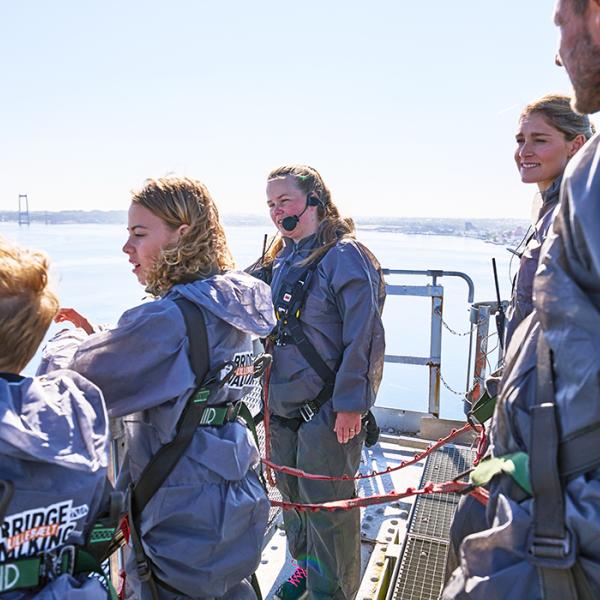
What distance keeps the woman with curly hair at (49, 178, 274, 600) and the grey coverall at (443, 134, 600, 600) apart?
0.86 meters

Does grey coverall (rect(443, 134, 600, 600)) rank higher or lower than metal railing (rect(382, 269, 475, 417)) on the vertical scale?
higher

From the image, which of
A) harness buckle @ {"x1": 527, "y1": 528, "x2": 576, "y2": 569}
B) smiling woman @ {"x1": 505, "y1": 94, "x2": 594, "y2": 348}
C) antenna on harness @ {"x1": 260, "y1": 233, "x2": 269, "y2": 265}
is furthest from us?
antenna on harness @ {"x1": 260, "y1": 233, "x2": 269, "y2": 265}

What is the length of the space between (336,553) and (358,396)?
766mm

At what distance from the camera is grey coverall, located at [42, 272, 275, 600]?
1.65 m

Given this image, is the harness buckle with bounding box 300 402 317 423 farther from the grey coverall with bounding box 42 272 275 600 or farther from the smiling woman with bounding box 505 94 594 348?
the smiling woman with bounding box 505 94 594 348

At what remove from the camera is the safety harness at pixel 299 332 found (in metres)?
2.91

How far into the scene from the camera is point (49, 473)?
1233 millimetres

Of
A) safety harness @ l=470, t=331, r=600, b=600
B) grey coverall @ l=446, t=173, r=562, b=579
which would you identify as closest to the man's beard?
safety harness @ l=470, t=331, r=600, b=600

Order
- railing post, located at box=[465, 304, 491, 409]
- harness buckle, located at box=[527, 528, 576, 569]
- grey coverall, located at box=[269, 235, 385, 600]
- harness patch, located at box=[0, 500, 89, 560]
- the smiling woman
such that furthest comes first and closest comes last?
railing post, located at box=[465, 304, 491, 409], grey coverall, located at box=[269, 235, 385, 600], the smiling woman, harness patch, located at box=[0, 500, 89, 560], harness buckle, located at box=[527, 528, 576, 569]

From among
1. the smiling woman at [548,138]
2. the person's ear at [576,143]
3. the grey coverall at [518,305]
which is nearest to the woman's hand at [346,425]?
the grey coverall at [518,305]

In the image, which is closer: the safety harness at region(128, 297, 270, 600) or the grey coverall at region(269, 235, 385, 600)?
the safety harness at region(128, 297, 270, 600)

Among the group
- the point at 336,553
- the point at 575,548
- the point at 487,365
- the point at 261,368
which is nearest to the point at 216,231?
the point at 261,368

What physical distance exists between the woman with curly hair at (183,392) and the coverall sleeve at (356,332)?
2.94ft

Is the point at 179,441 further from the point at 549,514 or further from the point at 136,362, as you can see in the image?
the point at 549,514
